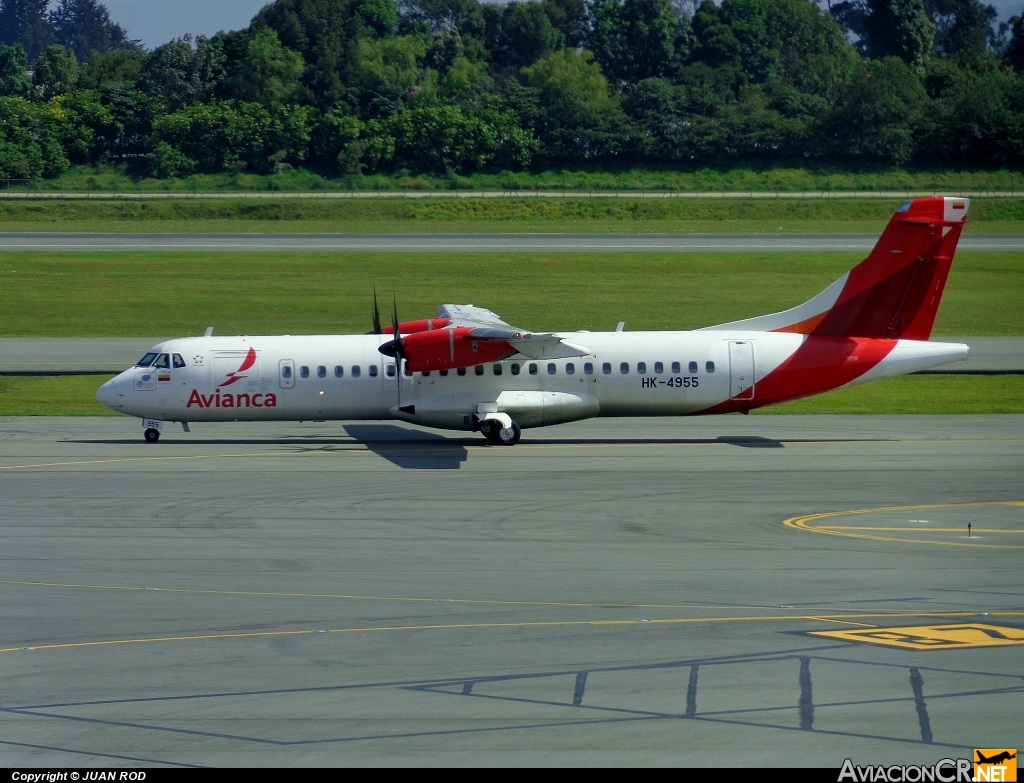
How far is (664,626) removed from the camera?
53.3 ft

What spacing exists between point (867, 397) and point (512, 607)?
82.0 feet

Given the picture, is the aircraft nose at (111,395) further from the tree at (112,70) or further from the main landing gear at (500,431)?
the tree at (112,70)

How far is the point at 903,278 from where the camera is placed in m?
31.5

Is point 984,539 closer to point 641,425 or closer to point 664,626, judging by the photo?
point 664,626

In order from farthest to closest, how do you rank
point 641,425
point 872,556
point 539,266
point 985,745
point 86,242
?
point 86,242 < point 539,266 < point 641,425 < point 872,556 < point 985,745

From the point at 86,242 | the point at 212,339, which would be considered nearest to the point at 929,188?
the point at 86,242

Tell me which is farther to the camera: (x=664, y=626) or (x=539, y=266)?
(x=539, y=266)

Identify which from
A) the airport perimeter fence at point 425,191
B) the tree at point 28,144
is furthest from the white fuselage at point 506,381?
the tree at point 28,144

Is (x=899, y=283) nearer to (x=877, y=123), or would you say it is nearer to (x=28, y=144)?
(x=877, y=123)

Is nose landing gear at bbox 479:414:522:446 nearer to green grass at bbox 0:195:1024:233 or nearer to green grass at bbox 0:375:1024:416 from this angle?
green grass at bbox 0:375:1024:416

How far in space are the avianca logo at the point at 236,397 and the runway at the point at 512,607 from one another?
189cm

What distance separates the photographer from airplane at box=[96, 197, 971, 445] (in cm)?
3125

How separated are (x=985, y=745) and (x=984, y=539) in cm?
957

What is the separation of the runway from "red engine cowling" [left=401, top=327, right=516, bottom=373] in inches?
93.1
